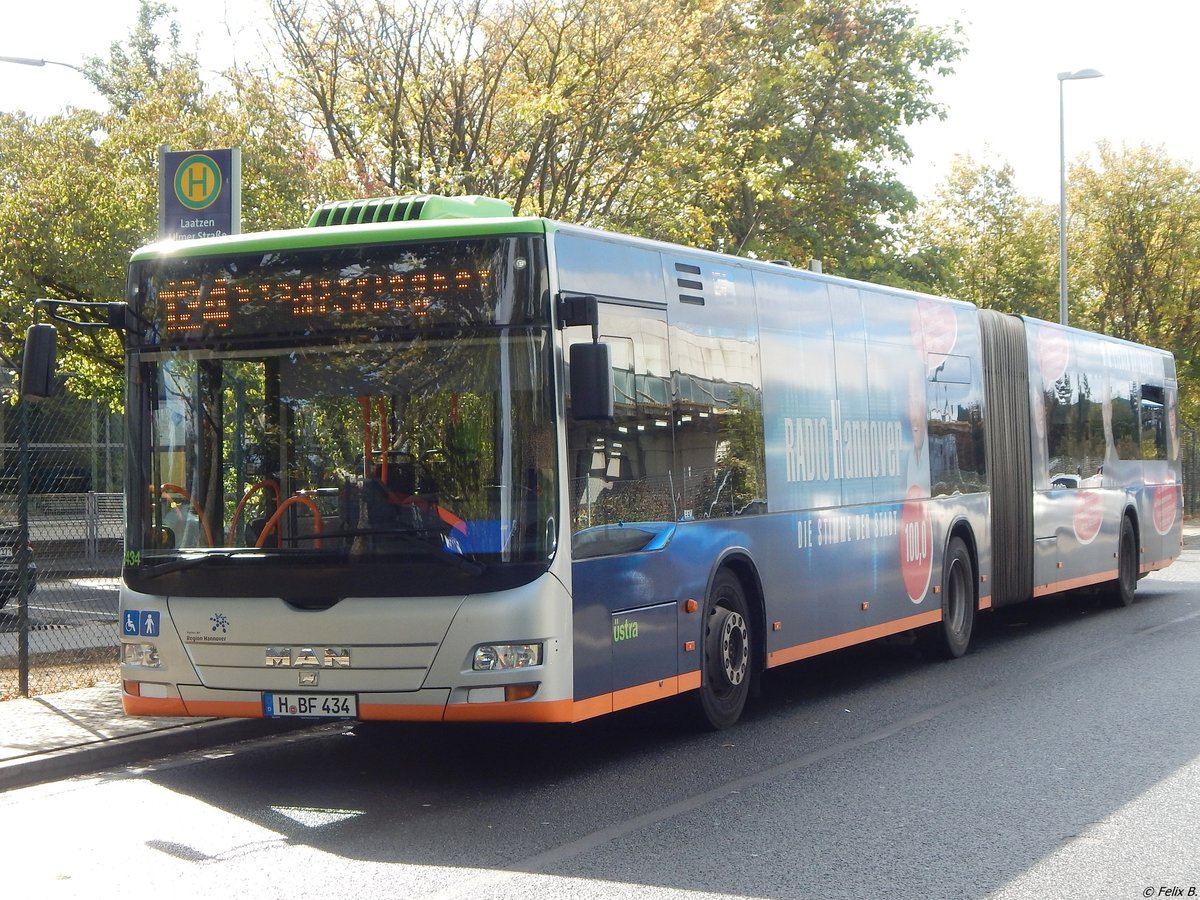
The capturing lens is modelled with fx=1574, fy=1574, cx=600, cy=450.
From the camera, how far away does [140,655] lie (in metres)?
8.69

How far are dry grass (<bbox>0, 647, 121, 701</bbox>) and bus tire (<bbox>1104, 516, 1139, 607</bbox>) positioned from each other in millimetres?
11720

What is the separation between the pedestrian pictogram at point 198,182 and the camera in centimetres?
1118

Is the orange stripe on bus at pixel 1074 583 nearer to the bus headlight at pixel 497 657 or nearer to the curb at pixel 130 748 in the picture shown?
the curb at pixel 130 748

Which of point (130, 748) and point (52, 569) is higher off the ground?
point (52, 569)

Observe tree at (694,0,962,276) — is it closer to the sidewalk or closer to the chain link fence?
the chain link fence

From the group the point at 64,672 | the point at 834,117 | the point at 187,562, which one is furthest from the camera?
the point at 834,117

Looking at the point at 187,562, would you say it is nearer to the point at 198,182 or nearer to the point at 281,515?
the point at 281,515

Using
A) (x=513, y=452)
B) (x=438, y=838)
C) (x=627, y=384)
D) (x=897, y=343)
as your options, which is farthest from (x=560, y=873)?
(x=897, y=343)

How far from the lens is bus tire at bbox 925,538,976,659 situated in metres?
14.1

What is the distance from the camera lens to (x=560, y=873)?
21.1 ft

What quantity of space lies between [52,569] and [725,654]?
7.85m

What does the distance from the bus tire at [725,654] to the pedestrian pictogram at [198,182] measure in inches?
179

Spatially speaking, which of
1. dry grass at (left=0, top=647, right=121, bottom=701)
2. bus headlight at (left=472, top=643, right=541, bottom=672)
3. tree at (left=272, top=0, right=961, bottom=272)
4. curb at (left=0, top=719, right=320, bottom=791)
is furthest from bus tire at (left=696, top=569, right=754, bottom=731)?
tree at (left=272, top=0, right=961, bottom=272)

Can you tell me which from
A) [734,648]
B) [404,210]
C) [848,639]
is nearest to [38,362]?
[404,210]
